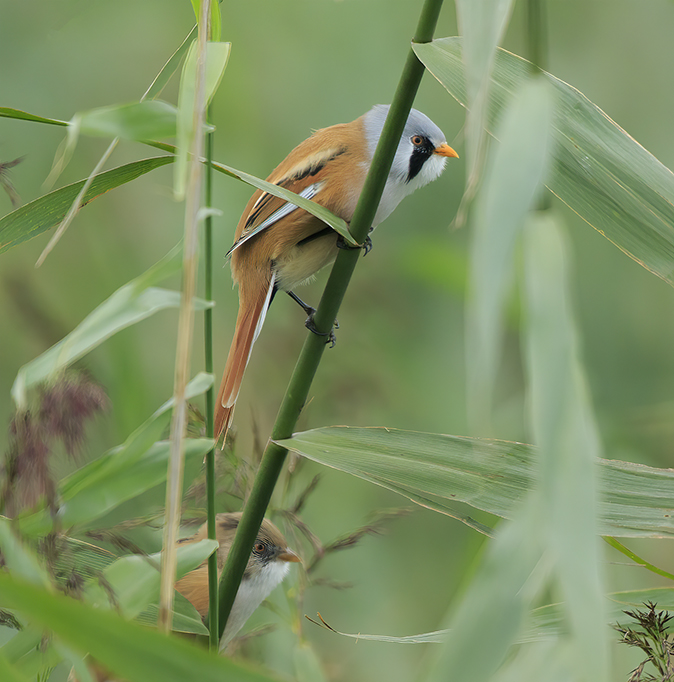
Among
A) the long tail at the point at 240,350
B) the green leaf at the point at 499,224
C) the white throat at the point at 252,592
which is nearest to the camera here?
the green leaf at the point at 499,224

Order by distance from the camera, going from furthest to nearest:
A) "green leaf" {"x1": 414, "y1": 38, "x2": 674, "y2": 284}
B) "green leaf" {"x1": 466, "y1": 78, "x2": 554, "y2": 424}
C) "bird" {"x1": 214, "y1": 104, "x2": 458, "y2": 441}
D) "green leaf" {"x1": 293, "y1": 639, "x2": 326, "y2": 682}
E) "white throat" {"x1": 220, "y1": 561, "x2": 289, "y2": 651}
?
1. "bird" {"x1": 214, "y1": 104, "x2": 458, "y2": 441}
2. "white throat" {"x1": 220, "y1": 561, "x2": 289, "y2": 651}
3. "green leaf" {"x1": 293, "y1": 639, "x2": 326, "y2": 682}
4. "green leaf" {"x1": 414, "y1": 38, "x2": 674, "y2": 284}
5. "green leaf" {"x1": 466, "y1": 78, "x2": 554, "y2": 424}

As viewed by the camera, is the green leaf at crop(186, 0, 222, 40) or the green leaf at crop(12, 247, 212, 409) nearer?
the green leaf at crop(12, 247, 212, 409)

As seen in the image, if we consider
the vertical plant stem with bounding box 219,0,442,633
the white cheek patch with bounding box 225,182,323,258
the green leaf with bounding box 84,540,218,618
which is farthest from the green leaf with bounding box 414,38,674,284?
the white cheek patch with bounding box 225,182,323,258

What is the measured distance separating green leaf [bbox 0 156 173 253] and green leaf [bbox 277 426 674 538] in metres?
0.33

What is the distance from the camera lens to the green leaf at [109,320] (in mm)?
467

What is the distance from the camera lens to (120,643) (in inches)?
15.5

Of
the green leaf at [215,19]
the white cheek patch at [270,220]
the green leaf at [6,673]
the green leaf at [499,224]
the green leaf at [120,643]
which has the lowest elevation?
the green leaf at [6,673]

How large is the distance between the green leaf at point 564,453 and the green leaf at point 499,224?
0.03 metres

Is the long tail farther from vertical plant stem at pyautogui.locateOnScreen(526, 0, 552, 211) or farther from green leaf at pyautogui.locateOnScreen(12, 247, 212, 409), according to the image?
vertical plant stem at pyautogui.locateOnScreen(526, 0, 552, 211)

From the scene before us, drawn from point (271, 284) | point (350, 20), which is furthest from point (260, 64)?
point (271, 284)

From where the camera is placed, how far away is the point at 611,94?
2.30 m

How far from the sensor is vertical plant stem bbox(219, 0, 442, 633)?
2.23 feet

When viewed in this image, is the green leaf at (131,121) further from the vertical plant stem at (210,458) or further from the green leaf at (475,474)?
the green leaf at (475,474)

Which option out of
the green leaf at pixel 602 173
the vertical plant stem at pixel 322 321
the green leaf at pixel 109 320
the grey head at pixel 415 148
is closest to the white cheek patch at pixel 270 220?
the grey head at pixel 415 148
